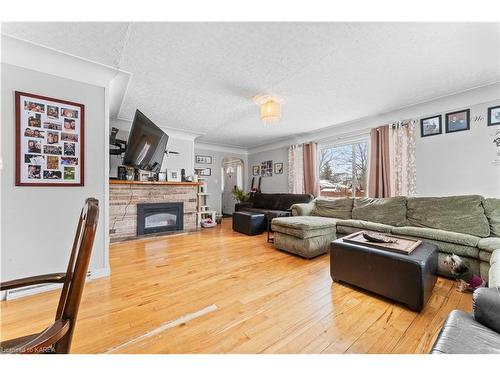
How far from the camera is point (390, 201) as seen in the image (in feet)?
10.5

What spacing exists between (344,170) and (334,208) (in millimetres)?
1253

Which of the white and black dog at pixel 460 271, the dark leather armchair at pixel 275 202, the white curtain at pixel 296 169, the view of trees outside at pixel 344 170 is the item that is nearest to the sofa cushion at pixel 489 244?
the white and black dog at pixel 460 271

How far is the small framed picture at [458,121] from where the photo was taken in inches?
113

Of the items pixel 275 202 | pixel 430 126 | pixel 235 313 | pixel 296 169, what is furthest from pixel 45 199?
pixel 430 126

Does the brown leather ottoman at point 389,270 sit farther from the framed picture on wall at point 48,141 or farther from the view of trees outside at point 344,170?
the framed picture on wall at point 48,141

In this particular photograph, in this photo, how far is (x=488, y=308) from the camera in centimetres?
96

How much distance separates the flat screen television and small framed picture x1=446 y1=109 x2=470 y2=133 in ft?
14.2

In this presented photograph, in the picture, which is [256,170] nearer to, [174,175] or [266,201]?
[266,201]

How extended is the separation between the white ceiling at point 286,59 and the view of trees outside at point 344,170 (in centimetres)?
118

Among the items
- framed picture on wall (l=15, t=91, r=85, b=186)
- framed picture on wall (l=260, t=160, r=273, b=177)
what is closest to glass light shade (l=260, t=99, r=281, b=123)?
framed picture on wall (l=15, t=91, r=85, b=186)

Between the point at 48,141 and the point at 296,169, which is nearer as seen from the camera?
the point at 48,141

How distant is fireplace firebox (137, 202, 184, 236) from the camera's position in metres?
4.05

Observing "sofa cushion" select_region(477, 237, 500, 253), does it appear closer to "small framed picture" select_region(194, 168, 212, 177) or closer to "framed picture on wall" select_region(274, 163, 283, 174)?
"framed picture on wall" select_region(274, 163, 283, 174)
